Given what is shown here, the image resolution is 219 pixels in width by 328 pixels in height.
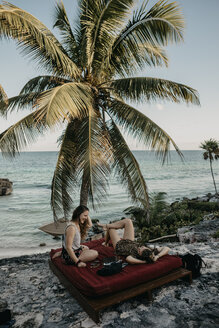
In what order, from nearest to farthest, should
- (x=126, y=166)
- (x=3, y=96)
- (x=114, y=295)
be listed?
1. (x=114, y=295)
2. (x=3, y=96)
3. (x=126, y=166)

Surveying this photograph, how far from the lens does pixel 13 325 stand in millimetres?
3398

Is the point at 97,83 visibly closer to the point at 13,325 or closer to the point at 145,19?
the point at 145,19

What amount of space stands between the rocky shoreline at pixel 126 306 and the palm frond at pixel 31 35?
207 inches

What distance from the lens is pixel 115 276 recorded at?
365 cm

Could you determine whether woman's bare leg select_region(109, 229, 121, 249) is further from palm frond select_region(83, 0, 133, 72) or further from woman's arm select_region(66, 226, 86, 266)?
palm frond select_region(83, 0, 133, 72)

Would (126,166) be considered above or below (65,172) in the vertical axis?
above

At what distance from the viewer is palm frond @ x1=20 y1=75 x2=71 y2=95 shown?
23.3 feet

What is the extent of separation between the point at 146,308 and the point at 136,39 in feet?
21.2

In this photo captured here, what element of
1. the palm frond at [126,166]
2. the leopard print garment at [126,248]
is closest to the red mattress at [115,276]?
the leopard print garment at [126,248]

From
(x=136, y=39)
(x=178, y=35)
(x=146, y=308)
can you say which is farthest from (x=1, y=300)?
(x=178, y=35)

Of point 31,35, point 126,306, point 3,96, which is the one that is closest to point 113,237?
point 126,306

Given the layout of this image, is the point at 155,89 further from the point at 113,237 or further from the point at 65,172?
the point at 113,237

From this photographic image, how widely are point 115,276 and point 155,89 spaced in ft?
17.2

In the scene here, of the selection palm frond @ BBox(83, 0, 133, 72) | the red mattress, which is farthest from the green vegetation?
palm frond @ BBox(83, 0, 133, 72)
